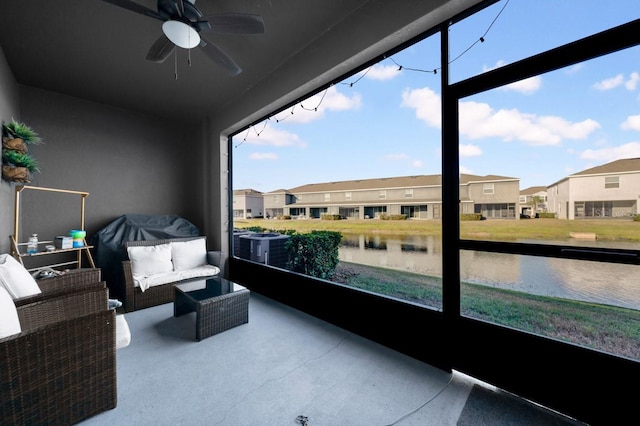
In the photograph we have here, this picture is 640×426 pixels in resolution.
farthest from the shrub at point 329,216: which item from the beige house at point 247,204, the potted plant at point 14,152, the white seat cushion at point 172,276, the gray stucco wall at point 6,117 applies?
the gray stucco wall at point 6,117

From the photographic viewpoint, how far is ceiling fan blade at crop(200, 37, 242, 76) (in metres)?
2.09

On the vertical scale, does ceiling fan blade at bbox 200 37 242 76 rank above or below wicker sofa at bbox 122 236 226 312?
above

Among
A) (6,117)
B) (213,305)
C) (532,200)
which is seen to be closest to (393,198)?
(532,200)

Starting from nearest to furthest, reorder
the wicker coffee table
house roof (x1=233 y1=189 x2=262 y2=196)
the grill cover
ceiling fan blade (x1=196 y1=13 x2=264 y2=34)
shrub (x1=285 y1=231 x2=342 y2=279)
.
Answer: ceiling fan blade (x1=196 y1=13 x2=264 y2=34) < the wicker coffee table < shrub (x1=285 y1=231 x2=342 y2=279) < the grill cover < house roof (x1=233 y1=189 x2=262 y2=196)

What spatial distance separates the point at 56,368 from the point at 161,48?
242 cm

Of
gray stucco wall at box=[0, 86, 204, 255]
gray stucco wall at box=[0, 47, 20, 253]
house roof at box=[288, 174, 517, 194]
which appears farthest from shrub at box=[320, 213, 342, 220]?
gray stucco wall at box=[0, 47, 20, 253]

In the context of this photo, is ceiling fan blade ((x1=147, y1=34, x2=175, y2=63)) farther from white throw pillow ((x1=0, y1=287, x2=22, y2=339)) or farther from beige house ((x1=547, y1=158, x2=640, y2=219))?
beige house ((x1=547, y1=158, x2=640, y2=219))

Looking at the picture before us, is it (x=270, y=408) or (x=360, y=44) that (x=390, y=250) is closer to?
(x=270, y=408)

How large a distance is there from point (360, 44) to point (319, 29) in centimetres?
54

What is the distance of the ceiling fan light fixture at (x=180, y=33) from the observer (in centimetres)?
183

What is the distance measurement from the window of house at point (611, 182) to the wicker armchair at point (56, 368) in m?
3.09

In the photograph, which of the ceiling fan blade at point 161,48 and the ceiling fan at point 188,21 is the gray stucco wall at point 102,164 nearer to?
the ceiling fan blade at point 161,48

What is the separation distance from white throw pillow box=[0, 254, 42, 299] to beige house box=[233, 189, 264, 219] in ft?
8.70

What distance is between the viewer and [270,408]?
5.16 feet
